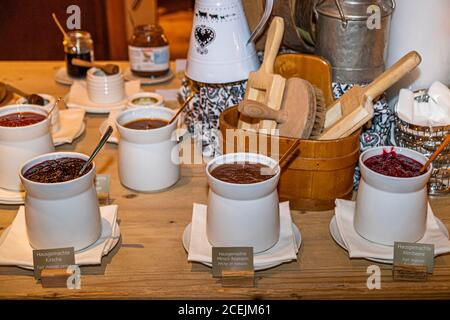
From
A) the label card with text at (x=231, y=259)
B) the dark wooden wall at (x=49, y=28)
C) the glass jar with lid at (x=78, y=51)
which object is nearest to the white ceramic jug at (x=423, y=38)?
the label card with text at (x=231, y=259)

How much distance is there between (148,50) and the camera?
5.90 feet

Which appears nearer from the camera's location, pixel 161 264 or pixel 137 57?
pixel 161 264

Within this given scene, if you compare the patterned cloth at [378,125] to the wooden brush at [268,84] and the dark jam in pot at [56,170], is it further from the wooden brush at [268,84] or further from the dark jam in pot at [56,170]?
the dark jam in pot at [56,170]

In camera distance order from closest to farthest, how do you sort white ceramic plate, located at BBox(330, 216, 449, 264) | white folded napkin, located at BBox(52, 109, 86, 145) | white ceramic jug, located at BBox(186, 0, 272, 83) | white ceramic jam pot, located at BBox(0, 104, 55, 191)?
1. white ceramic plate, located at BBox(330, 216, 449, 264)
2. white ceramic jam pot, located at BBox(0, 104, 55, 191)
3. white ceramic jug, located at BBox(186, 0, 272, 83)
4. white folded napkin, located at BBox(52, 109, 86, 145)

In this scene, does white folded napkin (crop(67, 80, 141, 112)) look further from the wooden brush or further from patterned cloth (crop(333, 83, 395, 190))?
patterned cloth (crop(333, 83, 395, 190))

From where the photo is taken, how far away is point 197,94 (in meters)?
1.38

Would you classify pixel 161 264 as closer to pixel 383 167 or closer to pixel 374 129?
pixel 383 167

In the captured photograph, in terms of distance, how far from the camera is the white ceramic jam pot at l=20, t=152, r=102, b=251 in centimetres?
94

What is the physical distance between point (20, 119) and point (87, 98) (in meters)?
0.41

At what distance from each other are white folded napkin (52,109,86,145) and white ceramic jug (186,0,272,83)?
0.34 meters

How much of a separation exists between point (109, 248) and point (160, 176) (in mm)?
242

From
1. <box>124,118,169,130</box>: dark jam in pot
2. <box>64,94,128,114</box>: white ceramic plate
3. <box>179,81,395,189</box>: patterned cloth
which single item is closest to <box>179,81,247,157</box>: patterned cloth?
<box>179,81,395,189</box>: patterned cloth

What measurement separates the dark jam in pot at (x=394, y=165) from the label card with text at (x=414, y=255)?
0.38ft
